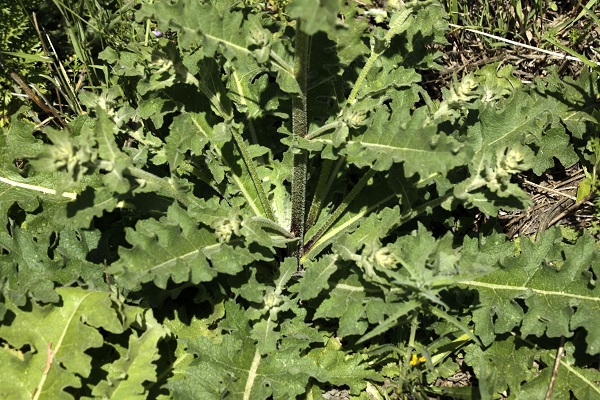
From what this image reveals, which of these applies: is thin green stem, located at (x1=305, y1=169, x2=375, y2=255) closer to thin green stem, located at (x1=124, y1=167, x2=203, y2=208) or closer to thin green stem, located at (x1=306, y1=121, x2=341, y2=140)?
thin green stem, located at (x1=306, y1=121, x2=341, y2=140)

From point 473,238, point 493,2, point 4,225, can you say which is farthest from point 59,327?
point 493,2

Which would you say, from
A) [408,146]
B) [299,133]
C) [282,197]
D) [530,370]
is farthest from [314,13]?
[530,370]

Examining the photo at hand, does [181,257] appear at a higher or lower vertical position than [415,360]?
higher

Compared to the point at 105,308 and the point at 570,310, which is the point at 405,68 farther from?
the point at 105,308

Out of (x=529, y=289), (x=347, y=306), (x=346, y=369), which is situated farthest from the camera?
(x=346, y=369)

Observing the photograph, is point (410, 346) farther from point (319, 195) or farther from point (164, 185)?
point (164, 185)

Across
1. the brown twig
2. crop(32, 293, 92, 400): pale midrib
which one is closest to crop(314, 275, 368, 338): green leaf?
crop(32, 293, 92, 400): pale midrib

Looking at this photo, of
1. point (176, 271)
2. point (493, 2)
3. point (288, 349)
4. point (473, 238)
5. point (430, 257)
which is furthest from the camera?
point (493, 2)
